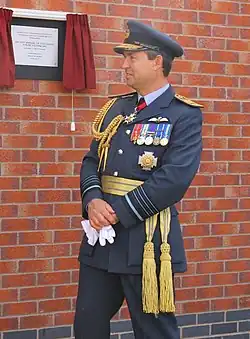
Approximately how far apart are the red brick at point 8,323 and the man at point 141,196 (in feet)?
3.53

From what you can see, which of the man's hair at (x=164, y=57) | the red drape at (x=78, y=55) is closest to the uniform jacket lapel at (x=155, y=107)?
the man's hair at (x=164, y=57)

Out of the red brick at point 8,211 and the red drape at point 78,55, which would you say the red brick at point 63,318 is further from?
the red drape at point 78,55

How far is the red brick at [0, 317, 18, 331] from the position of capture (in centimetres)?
429

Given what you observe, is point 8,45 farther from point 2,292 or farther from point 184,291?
point 184,291

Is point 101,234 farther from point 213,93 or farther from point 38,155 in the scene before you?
point 213,93

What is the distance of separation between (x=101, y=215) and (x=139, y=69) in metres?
0.71

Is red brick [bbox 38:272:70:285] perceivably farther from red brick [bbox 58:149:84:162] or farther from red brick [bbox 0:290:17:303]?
red brick [bbox 58:149:84:162]

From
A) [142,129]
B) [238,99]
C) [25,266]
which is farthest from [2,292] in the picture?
[238,99]

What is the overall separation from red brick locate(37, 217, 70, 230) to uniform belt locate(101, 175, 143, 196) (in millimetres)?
1046

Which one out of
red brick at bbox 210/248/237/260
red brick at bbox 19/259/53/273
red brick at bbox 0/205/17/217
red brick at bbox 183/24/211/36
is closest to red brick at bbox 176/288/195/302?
red brick at bbox 210/248/237/260

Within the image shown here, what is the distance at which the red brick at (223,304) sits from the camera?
189 inches

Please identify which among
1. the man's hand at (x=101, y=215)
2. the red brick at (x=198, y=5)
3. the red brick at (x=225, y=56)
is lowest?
the man's hand at (x=101, y=215)

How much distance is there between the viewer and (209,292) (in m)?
4.78

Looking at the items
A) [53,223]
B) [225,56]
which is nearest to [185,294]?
[53,223]
